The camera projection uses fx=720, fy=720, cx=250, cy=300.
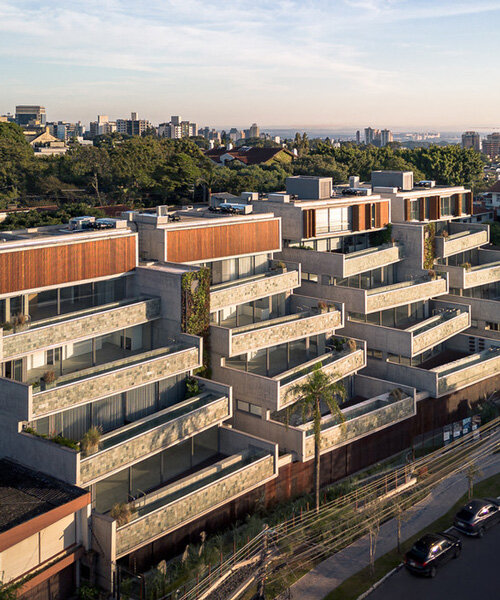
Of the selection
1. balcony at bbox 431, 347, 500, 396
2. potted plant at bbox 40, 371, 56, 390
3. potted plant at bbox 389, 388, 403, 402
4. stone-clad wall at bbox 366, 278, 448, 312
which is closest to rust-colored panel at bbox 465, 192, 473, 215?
stone-clad wall at bbox 366, 278, 448, 312

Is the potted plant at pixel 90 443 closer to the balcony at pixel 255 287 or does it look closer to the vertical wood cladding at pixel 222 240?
the balcony at pixel 255 287

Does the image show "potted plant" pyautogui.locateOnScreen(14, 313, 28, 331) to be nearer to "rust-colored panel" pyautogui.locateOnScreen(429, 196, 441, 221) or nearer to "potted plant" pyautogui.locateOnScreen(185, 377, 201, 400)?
"potted plant" pyautogui.locateOnScreen(185, 377, 201, 400)

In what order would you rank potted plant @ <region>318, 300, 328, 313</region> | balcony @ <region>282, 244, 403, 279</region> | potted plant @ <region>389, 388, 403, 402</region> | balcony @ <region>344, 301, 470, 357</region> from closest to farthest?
potted plant @ <region>389, 388, 403, 402</region>, potted plant @ <region>318, 300, 328, 313</region>, balcony @ <region>344, 301, 470, 357</region>, balcony @ <region>282, 244, 403, 279</region>

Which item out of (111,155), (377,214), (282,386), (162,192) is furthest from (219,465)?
(111,155)

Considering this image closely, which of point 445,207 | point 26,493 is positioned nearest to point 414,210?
point 445,207

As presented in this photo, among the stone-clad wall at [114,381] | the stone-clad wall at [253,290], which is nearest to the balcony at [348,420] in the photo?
the stone-clad wall at [114,381]

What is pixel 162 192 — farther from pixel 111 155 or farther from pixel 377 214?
pixel 377 214
